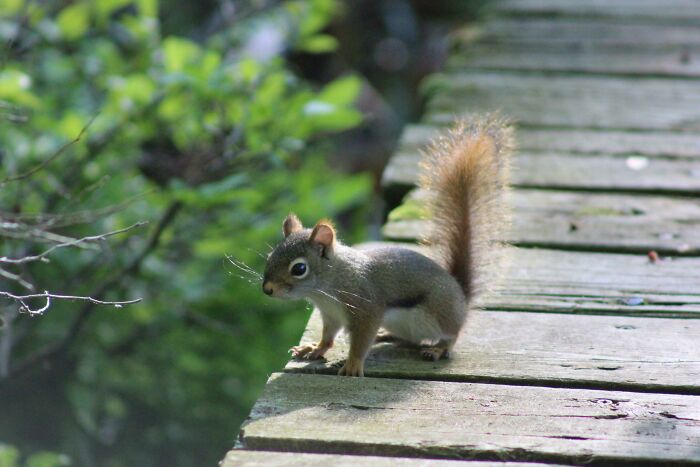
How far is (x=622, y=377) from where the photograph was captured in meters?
1.80

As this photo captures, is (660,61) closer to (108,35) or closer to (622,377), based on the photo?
(108,35)

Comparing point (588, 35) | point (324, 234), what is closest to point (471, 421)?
point (324, 234)

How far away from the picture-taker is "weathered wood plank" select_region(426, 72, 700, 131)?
3533mm

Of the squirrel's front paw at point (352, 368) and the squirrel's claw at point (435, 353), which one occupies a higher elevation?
the squirrel's claw at point (435, 353)

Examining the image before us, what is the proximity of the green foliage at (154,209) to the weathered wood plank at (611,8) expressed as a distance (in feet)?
5.05

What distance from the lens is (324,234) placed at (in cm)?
217

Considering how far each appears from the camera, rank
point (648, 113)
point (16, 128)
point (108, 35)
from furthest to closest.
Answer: point (108, 35)
point (648, 113)
point (16, 128)

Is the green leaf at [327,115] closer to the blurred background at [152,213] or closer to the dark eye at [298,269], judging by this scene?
the blurred background at [152,213]

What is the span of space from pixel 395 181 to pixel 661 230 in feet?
2.52

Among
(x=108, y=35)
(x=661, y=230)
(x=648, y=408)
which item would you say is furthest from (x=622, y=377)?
(x=108, y=35)

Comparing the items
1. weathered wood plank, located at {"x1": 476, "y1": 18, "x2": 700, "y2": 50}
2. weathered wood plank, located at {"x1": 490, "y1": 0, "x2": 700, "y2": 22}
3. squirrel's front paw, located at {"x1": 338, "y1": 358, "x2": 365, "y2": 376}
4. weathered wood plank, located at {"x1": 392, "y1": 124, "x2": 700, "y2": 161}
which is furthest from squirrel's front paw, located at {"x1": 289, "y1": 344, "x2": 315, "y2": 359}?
weathered wood plank, located at {"x1": 490, "y1": 0, "x2": 700, "y2": 22}

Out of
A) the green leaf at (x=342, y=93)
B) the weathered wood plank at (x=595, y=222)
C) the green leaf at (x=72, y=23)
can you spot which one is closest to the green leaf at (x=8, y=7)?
the green leaf at (x=72, y=23)

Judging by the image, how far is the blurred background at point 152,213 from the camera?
3027 millimetres

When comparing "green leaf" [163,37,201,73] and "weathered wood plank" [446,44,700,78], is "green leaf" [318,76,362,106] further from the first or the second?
"weathered wood plank" [446,44,700,78]
